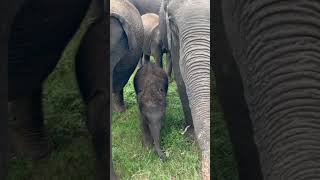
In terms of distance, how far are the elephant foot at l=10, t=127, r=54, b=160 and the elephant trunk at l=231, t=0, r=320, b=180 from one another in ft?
1.58

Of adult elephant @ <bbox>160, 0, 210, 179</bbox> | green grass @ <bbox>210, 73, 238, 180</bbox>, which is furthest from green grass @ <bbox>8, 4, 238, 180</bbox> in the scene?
adult elephant @ <bbox>160, 0, 210, 179</bbox>

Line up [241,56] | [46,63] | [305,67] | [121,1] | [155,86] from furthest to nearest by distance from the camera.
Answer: [121,1], [155,86], [46,63], [241,56], [305,67]

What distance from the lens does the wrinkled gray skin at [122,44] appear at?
3750mm

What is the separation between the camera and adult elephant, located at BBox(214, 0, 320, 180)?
94 centimetres

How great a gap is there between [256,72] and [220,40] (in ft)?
0.53

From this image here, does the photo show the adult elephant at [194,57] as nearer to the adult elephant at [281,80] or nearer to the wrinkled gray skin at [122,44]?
the wrinkled gray skin at [122,44]

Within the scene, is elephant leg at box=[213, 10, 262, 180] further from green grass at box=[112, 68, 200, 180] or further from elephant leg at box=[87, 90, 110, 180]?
green grass at box=[112, 68, 200, 180]

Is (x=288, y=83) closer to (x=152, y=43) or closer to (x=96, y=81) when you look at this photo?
(x=96, y=81)

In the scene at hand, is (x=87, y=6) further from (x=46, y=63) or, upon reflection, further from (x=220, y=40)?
(x=220, y=40)

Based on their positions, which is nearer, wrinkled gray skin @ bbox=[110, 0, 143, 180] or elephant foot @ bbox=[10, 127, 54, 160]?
elephant foot @ bbox=[10, 127, 54, 160]

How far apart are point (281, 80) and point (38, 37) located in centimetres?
48

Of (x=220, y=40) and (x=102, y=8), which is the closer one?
(x=220, y=40)

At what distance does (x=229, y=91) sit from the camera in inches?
46.5

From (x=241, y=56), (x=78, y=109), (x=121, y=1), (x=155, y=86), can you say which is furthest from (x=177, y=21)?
(x=241, y=56)
